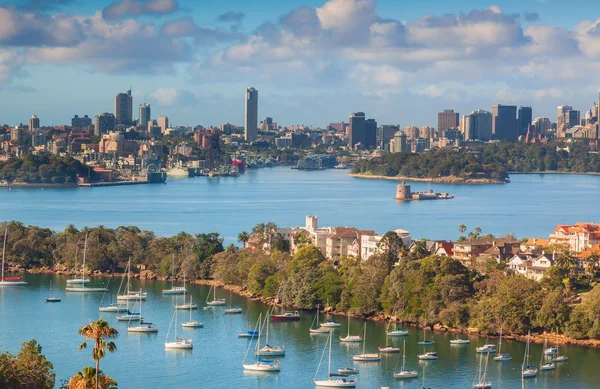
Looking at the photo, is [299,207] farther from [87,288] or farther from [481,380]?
[481,380]

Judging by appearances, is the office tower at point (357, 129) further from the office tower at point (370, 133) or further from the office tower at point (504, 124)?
the office tower at point (504, 124)

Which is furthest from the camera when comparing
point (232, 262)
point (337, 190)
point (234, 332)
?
point (337, 190)

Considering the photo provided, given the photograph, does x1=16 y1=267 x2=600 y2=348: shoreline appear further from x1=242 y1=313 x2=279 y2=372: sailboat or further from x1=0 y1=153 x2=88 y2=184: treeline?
x1=0 y1=153 x2=88 y2=184: treeline

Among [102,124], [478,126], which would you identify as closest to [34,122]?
[102,124]

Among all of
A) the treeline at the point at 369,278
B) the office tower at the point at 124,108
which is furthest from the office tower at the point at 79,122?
the treeline at the point at 369,278

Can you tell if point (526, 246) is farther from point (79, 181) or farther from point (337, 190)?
point (79, 181)

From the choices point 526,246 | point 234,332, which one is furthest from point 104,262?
point 526,246
